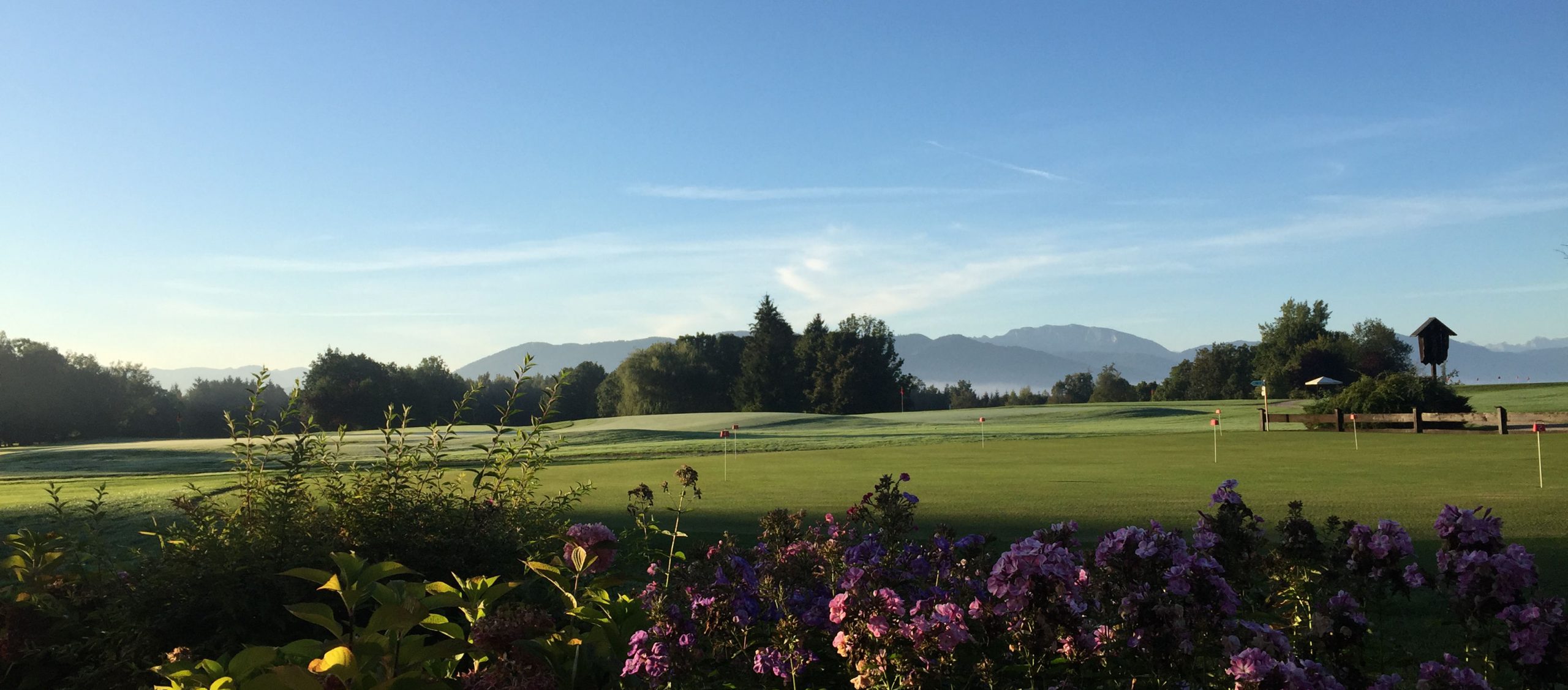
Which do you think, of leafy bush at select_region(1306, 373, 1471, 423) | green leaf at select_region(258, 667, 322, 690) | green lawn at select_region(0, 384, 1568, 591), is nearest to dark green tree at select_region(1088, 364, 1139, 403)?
green lawn at select_region(0, 384, 1568, 591)

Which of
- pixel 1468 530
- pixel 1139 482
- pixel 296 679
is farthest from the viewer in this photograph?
pixel 1139 482

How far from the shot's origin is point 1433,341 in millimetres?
41375

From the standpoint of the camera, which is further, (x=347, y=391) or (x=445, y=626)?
(x=347, y=391)

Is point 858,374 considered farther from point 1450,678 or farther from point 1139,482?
point 1450,678

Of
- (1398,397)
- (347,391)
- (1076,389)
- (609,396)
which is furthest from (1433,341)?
(609,396)

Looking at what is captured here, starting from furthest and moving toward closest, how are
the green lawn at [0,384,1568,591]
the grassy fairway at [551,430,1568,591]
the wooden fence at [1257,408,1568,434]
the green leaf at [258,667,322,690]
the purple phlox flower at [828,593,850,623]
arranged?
the wooden fence at [1257,408,1568,434], the green lawn at [0,384,1568,591], the grassy fairway at [551,430,1568,591], the purple phlox flower at [828,593,850,623], the green leaf at [258,667,322,690]

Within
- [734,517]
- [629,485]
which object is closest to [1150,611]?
[734,517]

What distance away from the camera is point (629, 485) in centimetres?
1370

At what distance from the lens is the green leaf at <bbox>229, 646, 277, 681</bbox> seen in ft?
5.66

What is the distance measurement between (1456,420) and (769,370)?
195 ft

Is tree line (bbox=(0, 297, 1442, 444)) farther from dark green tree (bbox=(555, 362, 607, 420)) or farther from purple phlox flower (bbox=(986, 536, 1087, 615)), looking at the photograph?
purple phlox flower (bbox=(986, 536, 1087, 615))

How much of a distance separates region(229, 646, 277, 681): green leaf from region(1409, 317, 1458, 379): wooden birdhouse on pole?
49.3m

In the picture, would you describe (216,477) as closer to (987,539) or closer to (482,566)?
(482,566)

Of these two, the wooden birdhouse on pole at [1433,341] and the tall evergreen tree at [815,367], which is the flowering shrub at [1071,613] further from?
the tall evergreen tree at [815,367]
